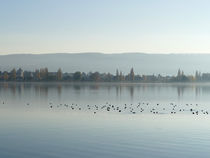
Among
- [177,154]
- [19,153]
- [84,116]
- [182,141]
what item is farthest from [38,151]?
[84,116]

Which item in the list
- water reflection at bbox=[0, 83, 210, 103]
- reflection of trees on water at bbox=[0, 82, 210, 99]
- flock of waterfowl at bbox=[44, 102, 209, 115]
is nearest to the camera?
flock of waterfowl at bbox=[44, 102, 209, 115]

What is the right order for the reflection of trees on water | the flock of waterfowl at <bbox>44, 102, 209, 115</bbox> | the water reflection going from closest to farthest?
the flock of waterfowl at <bbox>44, 102, 209, 115</bbox> → the water reflection → the reflection of trees on water

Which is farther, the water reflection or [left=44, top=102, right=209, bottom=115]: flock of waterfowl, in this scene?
the water reflection

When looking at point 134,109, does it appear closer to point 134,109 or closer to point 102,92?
point 134,109

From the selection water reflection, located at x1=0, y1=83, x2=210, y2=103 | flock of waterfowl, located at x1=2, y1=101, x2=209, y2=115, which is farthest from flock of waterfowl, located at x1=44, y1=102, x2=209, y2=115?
water reflection, located at x1=0, y1=83, x2=210, y2=103

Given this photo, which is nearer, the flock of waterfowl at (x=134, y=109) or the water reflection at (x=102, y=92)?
the flock of waterfowl at (x=134, y=109)

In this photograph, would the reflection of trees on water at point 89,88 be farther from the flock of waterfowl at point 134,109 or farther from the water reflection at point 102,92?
the flock of waterfowl at point 134,109

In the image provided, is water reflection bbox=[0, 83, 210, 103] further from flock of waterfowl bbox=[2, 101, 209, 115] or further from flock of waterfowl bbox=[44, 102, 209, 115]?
flock of waterfowl bbox=[44, 102, 209, 115]

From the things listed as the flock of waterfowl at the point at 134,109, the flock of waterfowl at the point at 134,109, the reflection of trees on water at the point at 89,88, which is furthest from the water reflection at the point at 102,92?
the flock of waterfowl at the point at 134,109

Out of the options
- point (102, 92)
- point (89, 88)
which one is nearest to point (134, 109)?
point (102, 92)

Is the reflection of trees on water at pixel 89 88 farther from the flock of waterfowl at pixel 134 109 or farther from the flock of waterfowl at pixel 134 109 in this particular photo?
the flock of waterfowl at pixel 134 109

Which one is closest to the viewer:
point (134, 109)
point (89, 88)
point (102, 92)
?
point (134, 109)

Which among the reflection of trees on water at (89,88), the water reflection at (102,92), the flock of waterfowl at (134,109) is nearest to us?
the flock of waterfowl at (134,109)

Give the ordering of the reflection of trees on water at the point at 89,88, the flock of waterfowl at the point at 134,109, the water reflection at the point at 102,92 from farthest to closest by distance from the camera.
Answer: the reflection of trees on water at the point at 89,88 < the water reflection at the point at 102,92 < the flock of waterfowl at the point at 134,109
